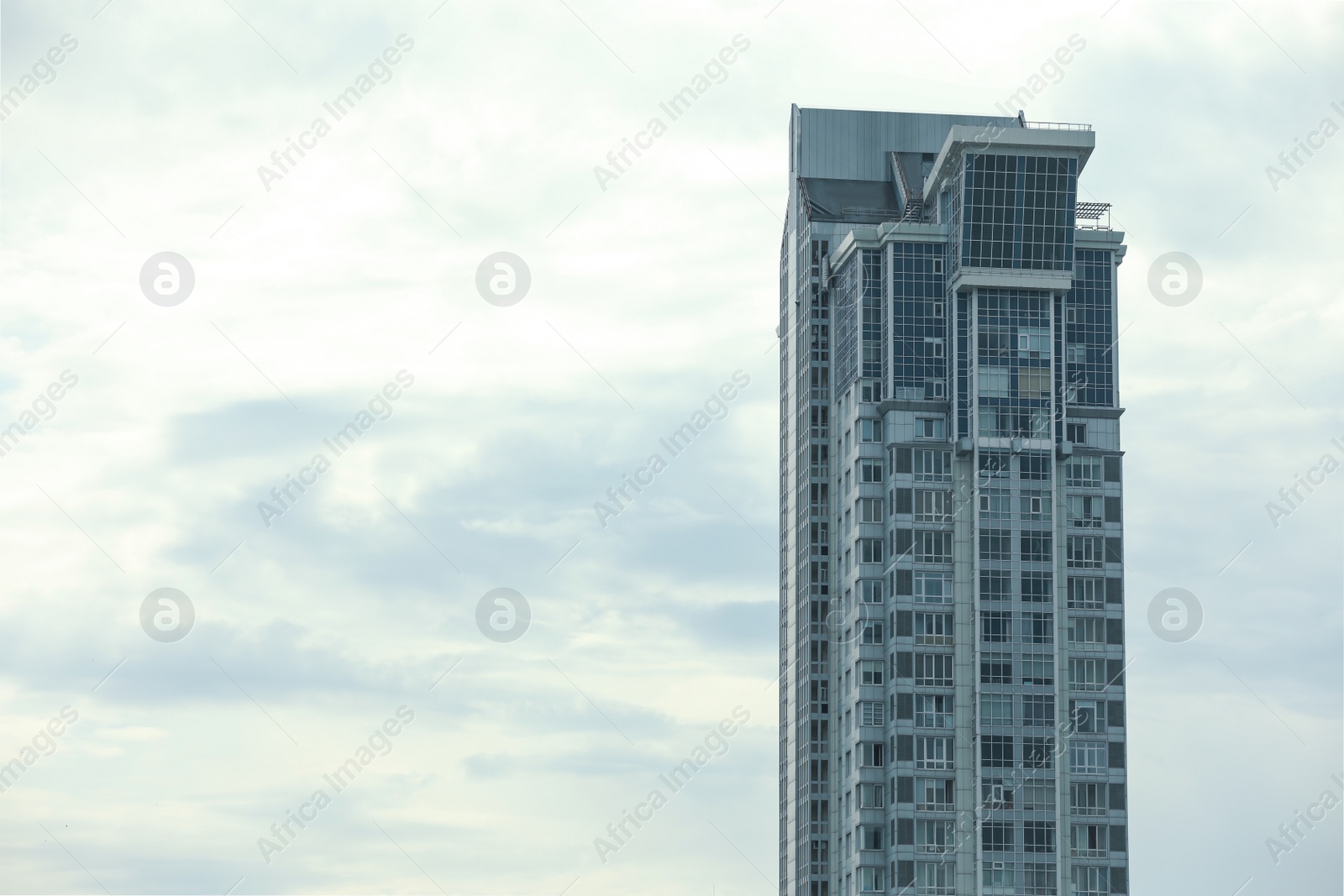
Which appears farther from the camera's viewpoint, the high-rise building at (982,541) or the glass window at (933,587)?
the glass window at (933,587)

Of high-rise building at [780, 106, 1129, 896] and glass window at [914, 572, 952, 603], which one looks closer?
high-rise building at [780, 106, 1129, 896]

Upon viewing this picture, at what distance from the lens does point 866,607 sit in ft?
559

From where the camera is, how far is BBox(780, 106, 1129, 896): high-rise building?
162 m

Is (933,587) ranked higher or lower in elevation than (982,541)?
lower

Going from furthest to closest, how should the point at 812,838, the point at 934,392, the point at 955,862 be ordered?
the point at 812,838 → the point at 934,392 → the point at 955,862

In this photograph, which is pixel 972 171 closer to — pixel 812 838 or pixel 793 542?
pixel 793 542

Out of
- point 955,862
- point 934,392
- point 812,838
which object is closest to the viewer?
point 955,862

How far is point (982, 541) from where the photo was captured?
166m

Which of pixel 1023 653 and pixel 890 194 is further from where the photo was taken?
pixel 890 194

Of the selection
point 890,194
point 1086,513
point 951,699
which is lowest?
point 951,699

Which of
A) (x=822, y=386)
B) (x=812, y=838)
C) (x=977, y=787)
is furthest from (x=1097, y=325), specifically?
(x=812, y=838)

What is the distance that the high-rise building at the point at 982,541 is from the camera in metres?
162

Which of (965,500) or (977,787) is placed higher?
(965,500)

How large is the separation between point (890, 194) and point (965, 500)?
4158 cm
